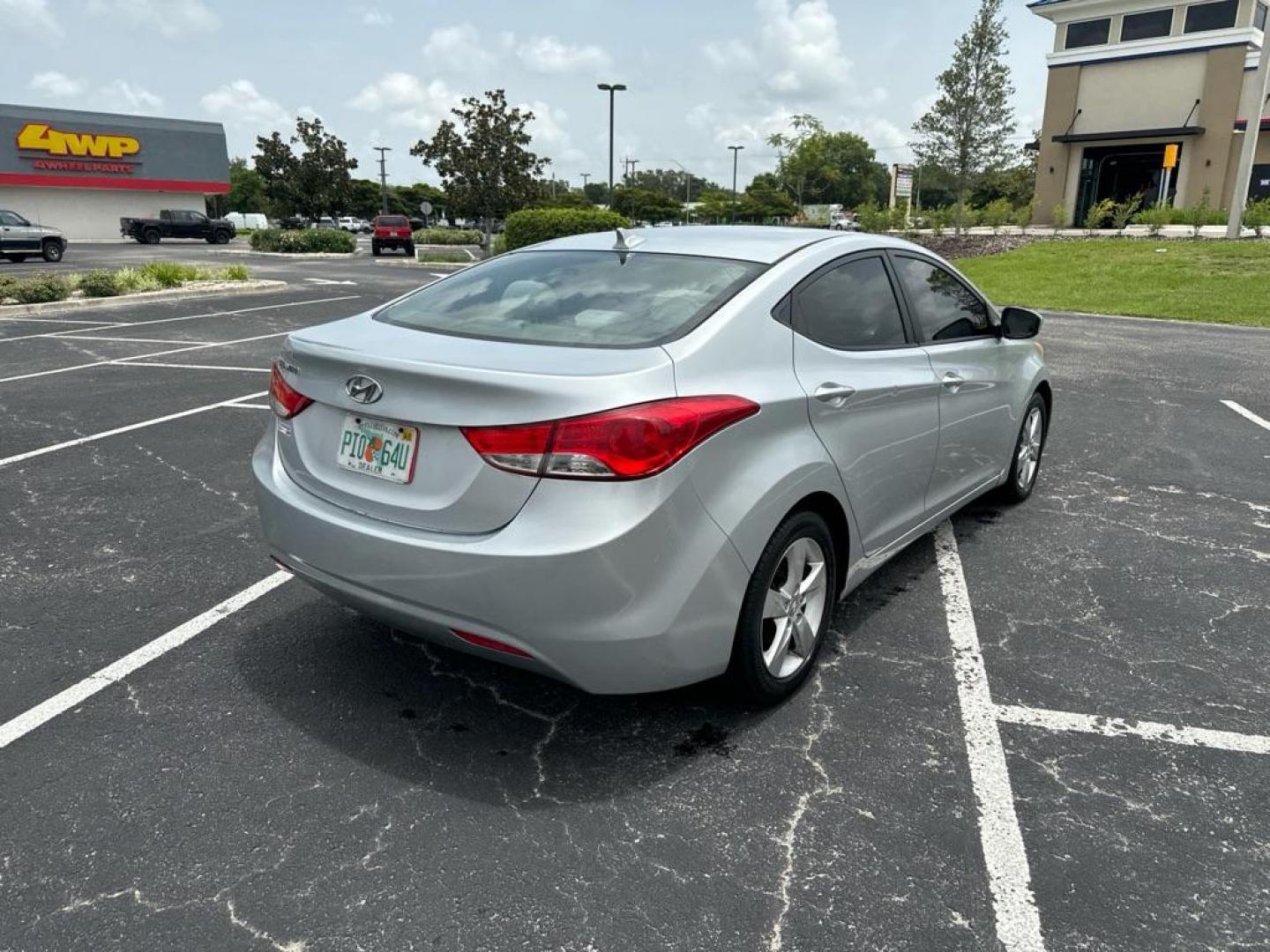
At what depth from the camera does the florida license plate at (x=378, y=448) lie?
2723 millimetres

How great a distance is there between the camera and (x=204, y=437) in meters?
→ 6.66

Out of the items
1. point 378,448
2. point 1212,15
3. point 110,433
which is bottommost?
point 110,433

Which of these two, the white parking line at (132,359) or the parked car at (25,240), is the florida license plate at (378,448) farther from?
the parked car at (25,240)

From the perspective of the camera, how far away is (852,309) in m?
3.60

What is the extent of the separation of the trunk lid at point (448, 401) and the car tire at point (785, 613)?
72cm

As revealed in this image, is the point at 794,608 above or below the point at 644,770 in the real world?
above

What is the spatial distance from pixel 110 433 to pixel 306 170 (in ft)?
165

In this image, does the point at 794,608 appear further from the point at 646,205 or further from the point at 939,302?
the point at 646,205

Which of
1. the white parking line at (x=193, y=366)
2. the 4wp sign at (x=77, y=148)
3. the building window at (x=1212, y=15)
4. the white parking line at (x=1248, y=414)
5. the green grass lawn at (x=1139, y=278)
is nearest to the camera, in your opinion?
the white parking line at (x=1248, y=414)

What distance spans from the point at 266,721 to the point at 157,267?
18724 mm

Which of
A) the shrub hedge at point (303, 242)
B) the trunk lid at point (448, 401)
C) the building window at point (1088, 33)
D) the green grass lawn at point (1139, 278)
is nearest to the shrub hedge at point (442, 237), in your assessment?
the shrub hedge at point (303, 242)

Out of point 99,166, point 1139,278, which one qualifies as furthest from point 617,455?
point 99,166

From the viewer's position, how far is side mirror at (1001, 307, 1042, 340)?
183 inches

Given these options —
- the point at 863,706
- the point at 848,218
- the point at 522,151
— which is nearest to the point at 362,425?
the point at 863,706
